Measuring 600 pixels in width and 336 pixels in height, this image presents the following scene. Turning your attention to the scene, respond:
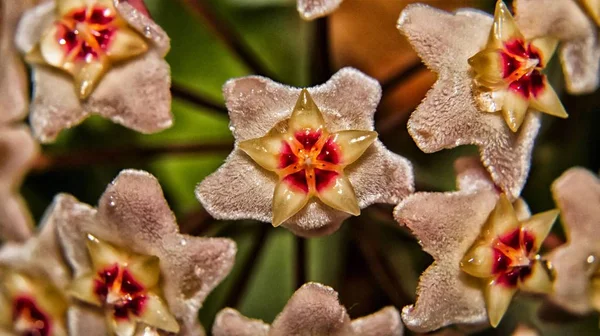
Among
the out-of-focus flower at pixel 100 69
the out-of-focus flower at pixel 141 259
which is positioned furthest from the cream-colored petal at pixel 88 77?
the out-of-focus flower at pixel 141 259

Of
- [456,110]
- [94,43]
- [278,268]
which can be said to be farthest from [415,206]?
[278,268]

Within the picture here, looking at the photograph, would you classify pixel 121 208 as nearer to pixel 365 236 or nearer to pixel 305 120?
pixel 305 120

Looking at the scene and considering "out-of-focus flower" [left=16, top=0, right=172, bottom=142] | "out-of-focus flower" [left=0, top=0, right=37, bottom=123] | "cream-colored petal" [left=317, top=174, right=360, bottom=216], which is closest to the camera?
"cream-colored petal" [left=317, top=174, right=360, bottom=216]

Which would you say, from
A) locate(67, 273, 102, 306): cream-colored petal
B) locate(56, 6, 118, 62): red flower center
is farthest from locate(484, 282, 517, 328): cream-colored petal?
locate(56, 6, 118, 62): red flower center

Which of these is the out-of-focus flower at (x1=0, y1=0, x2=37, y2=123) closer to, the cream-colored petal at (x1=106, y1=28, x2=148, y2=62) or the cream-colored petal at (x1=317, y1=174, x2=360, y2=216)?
the cream-colored petal at (x1=106, y1=28, x2=148, y2=62)

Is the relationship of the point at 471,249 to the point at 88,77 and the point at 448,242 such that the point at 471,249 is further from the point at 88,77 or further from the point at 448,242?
the point at 88,77

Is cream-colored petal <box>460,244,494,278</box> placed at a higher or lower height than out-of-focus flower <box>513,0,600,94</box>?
lower

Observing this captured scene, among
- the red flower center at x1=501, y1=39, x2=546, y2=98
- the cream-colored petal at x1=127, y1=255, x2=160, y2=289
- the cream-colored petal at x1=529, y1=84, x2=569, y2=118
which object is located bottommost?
the cream-colored petal at x1=127, y1=255, x2=160, y2=289

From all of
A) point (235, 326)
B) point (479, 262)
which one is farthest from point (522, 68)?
point (235, 326)

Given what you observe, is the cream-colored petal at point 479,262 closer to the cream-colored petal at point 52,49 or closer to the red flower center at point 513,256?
the red flower center at point 513,256
